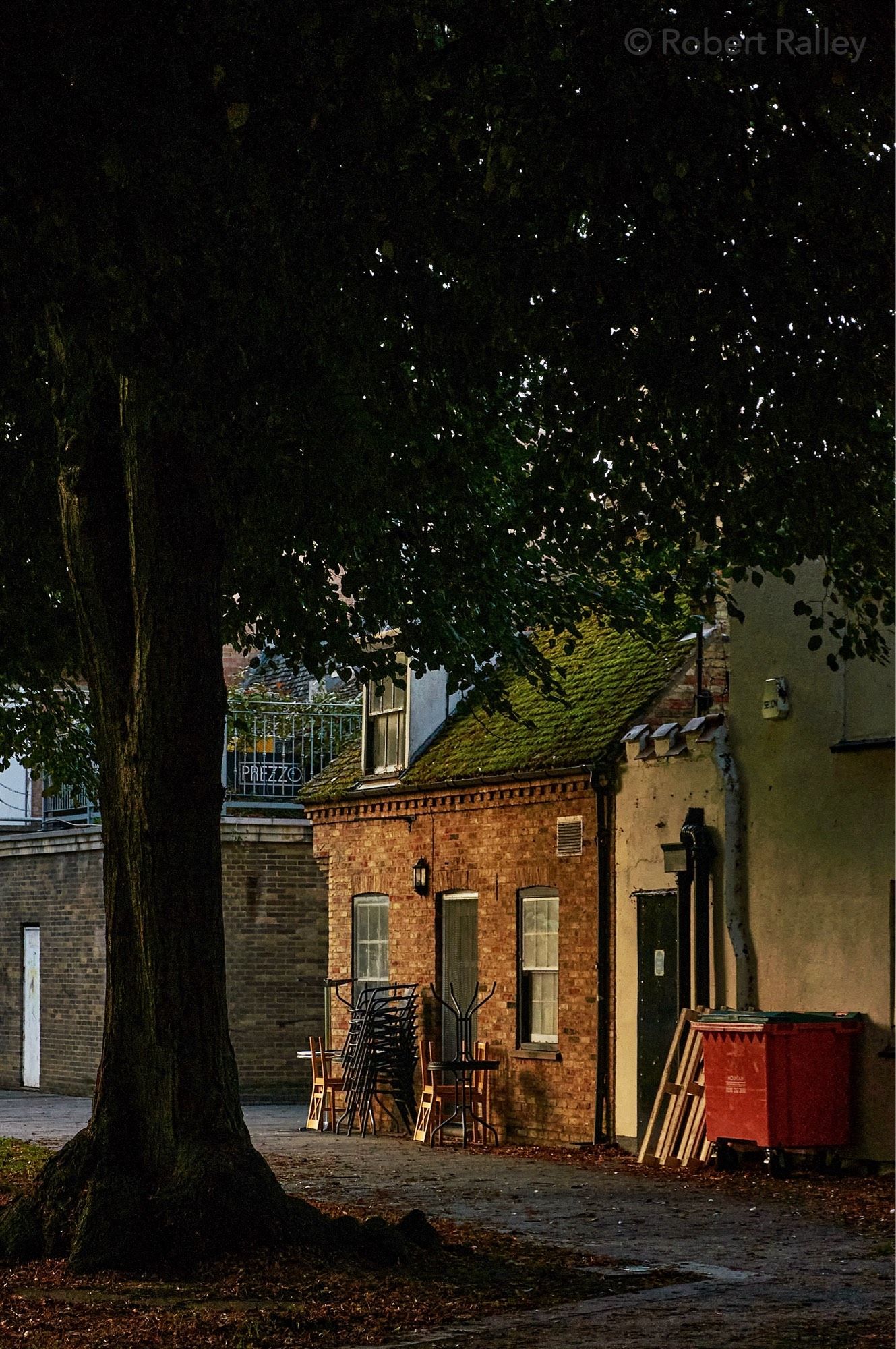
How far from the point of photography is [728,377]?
1084cm

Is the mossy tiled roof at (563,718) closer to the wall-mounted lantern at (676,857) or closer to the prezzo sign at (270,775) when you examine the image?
the wall-mounted lantern at (676,857)

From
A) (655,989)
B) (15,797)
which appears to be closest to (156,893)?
(655,989)

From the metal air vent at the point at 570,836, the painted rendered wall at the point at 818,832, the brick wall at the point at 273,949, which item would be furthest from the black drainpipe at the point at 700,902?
the brick wall at the point at 273,949

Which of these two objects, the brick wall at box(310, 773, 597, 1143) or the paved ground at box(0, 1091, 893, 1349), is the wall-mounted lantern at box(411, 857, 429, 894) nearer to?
the brick wall at box(310, 773, 597, 1143)

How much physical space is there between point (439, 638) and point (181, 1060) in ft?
20.4

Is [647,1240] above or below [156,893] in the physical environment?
below

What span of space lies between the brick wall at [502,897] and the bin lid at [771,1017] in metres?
3.20

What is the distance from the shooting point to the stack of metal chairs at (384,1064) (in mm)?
23234

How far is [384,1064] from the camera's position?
23.4m

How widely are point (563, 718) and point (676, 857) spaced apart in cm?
341

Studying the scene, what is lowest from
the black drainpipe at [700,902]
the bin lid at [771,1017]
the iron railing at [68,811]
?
the bin lid at [771,1017]

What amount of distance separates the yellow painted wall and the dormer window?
6.05 m

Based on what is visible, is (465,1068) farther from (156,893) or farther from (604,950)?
(156,893)

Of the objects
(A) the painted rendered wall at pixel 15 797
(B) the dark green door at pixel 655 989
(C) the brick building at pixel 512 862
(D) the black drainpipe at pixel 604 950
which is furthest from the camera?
(A) the painted rendered wall at pixel 15 797
